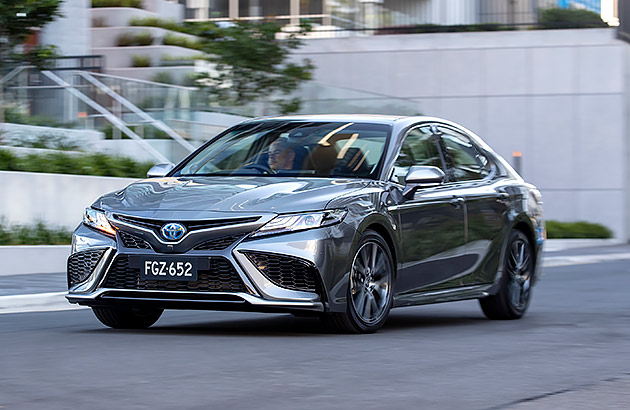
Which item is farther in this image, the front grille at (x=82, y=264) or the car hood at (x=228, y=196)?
the front grille at (x=82, y=264)

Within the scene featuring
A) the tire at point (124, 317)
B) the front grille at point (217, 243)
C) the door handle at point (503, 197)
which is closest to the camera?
the front grille at point (217, 243)

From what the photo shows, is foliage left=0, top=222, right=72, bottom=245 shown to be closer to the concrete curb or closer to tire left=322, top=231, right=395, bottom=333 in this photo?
the concrete curb

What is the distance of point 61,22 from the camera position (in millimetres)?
28578

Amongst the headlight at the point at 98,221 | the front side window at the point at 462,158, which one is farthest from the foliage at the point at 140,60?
the headlight at the point at 98,221

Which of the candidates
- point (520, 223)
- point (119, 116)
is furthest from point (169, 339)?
point (119, 116)

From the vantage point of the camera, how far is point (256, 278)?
747 centimetres

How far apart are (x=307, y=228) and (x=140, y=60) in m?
28.9

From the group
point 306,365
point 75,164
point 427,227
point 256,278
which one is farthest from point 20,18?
point 306,365

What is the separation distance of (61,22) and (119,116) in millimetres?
8155

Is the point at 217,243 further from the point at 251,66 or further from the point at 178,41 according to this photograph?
the point at 178,41

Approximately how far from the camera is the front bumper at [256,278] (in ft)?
24.4

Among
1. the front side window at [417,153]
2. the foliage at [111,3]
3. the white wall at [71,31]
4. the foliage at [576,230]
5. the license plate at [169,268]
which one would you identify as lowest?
the foliage at [576,230]

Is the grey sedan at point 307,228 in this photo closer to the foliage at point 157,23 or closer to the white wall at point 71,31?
the white wall at point 71,31

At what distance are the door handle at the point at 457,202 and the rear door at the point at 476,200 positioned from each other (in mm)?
50
